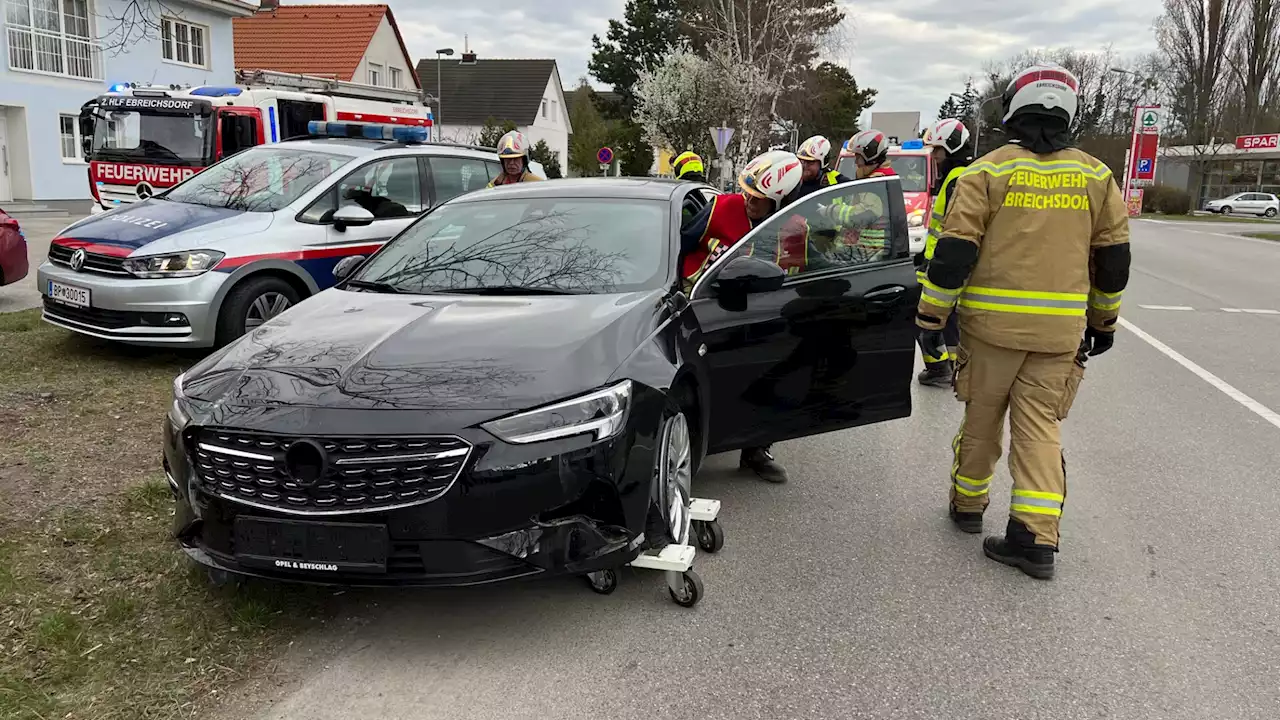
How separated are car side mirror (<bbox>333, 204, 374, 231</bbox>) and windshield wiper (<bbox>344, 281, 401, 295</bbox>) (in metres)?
2.67

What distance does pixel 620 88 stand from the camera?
56688 mm

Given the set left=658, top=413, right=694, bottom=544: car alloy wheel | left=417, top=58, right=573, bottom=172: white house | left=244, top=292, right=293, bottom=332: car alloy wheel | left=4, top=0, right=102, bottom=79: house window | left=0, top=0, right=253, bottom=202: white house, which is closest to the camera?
left=658, top=413, right=694, bottom=544: car alloy wheel

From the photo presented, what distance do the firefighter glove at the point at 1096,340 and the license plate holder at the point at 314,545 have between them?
3014 mm

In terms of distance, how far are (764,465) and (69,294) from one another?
5.09m

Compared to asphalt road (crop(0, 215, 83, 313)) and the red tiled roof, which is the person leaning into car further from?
the red tiled roof

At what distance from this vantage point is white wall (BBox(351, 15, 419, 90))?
37.5 metres

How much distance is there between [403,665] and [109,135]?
12219 millimetres

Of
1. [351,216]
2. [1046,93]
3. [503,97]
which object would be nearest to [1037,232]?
[1046,93]

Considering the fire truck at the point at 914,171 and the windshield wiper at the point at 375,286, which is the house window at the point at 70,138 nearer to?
the fire truck at the point at 914,171

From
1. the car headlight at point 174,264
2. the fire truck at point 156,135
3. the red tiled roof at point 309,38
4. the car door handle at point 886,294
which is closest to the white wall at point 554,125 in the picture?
the red tiled roof at point 309,38

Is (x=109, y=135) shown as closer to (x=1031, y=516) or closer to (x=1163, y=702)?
(x=1031, y=516)

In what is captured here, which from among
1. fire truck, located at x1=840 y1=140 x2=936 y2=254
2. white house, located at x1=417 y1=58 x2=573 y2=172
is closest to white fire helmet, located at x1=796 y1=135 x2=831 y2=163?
fire truck, located at x1=840 y1=140 x2=936 y2=254

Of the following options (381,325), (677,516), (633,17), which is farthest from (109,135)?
→ (633,17)

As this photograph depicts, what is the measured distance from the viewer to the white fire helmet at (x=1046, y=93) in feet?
12.4
